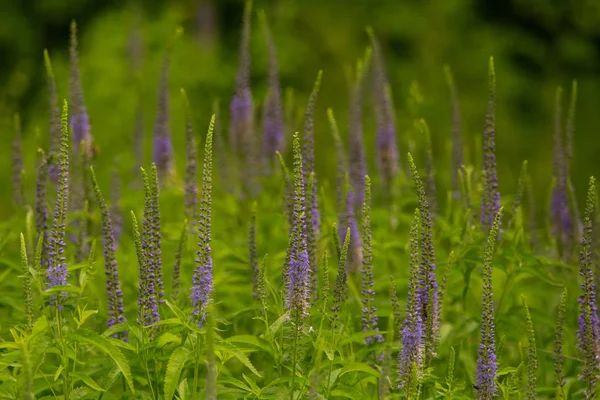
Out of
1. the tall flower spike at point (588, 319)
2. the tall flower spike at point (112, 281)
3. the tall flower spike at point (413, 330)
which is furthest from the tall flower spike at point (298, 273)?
the tall flower spike at point (588, 319)

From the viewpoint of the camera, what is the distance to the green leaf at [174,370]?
325 cm

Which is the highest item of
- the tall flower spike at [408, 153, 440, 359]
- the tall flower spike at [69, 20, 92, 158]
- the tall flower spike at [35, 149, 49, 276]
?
the tall flower spike at [69, 20, 92, 158]

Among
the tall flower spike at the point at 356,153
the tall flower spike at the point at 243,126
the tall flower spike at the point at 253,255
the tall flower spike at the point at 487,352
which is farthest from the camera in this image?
the tall flower spike at the point at 243,126

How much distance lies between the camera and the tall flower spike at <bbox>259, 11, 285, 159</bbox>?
6.66 m

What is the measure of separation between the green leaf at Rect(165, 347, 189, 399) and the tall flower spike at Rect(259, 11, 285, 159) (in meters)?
3.32

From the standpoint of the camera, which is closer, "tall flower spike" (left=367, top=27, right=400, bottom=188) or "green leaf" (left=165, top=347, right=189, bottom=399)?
"green leaf" (left=165, top=347, right=189, bottom=399)

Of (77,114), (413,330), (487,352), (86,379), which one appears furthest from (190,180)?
(487,352)

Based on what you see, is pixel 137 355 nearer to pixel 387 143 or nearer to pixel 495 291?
pixel 495 291

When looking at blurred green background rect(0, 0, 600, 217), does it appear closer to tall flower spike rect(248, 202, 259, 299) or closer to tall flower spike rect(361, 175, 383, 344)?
tall flower spike rect(248, 202, 259, 299)

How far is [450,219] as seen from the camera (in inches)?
221

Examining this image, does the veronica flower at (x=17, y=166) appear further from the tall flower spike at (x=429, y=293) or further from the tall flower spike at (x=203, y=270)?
the tall flower spike at (x=429, y=293)

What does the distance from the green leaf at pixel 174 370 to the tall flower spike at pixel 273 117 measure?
3323mm

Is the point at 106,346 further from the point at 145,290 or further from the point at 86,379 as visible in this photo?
the point at 145,290

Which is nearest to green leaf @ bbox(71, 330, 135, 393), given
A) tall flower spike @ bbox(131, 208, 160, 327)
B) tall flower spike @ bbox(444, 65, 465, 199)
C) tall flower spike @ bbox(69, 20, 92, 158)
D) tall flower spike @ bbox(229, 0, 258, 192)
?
tall flower spike @ bbox(131, 208, 160, 327)
